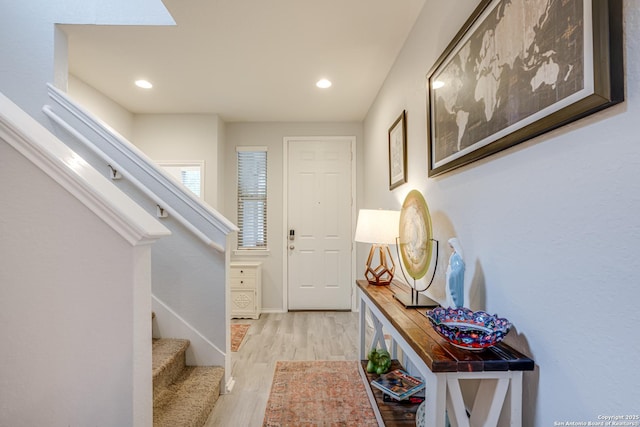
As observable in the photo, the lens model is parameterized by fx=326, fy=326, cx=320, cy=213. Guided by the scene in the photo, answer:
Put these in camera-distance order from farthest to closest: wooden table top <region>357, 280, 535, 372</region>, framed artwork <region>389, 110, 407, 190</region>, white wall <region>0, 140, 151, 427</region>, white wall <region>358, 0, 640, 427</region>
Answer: framed artwork <region>389, 110, 407, 190</region> < white wall <region>0, 140, 151, 427</region> < wooden table top <region>357, 280, 535, 372</region> < white wall <region>358, 0, 640, 427</region>

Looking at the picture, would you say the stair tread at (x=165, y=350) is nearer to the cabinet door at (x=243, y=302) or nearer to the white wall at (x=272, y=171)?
the cabinet door at (x=243, y=302)

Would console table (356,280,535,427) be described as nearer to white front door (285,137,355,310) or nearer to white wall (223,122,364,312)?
white front door (285,137,355,310)

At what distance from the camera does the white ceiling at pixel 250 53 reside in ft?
7.00

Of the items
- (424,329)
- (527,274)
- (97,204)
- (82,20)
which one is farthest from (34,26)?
(527,274)

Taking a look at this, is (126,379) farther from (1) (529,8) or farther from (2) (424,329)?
(1) (529,8)

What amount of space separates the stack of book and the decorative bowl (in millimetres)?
900

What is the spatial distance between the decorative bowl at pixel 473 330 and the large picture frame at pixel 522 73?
60 cm

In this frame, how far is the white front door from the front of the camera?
172 inches

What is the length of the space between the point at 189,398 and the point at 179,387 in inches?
6.1

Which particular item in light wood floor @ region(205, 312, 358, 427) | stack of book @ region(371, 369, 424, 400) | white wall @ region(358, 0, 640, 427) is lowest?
light wood floor @ region(205, 312, 358, 427)

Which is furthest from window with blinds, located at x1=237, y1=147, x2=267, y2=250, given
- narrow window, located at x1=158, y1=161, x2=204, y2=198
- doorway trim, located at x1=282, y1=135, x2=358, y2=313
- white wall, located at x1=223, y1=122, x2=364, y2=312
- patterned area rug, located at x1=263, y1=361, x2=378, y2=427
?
patterned area rug, located at x1=263, y1=361, x2=378, y2=427

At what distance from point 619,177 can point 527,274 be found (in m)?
0.42

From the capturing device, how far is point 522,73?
1.04 m

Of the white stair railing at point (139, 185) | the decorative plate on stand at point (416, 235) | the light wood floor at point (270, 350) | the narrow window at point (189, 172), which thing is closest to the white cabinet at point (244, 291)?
the light wood floor at point (270, 350)
